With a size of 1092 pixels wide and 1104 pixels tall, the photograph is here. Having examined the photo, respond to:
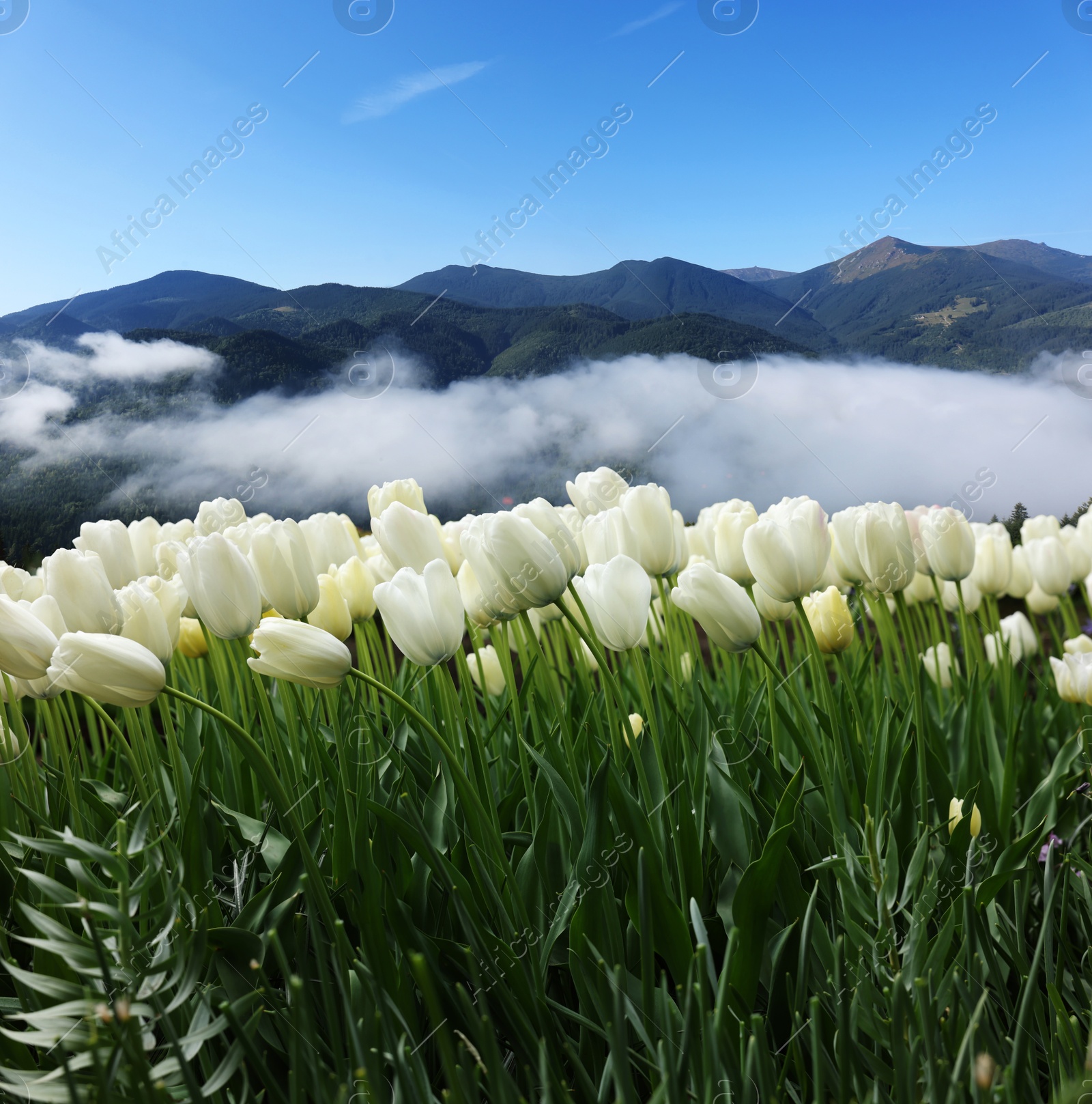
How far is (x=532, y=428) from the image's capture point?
31016 mm

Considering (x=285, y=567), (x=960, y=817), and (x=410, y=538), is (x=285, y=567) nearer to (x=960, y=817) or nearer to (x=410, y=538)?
(x=410, y=538)

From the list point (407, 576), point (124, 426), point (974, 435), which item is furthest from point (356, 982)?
point (974, 435)

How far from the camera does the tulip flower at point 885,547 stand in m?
1.56

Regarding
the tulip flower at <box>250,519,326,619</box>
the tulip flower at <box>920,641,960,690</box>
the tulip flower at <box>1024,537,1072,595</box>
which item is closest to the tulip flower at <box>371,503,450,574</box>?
the tulip flower at <box>250,519,326,619</box>

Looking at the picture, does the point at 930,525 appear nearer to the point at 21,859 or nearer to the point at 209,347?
the point at 21,859

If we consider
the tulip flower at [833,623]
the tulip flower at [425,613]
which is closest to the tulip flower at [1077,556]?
the tulip flower at [833,623]

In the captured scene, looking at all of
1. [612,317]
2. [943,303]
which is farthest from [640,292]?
[943,303]

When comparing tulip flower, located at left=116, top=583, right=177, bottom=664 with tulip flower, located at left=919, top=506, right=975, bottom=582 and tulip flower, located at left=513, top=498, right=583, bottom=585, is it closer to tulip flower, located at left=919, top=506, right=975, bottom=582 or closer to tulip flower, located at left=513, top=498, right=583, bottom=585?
tulip flower, located at left=513, top=498, right=583, bottom=585

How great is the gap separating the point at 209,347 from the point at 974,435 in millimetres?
40679

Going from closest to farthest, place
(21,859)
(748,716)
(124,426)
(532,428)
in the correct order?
1. (21,859)
2. (748,716)
3. (532,428)
4. (124,426)

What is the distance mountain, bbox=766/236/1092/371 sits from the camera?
114ft

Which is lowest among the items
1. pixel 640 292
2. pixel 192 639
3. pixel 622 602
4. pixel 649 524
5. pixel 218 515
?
pixel 192 639

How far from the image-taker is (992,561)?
2.37 meters

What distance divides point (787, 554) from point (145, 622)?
4.01 ft
